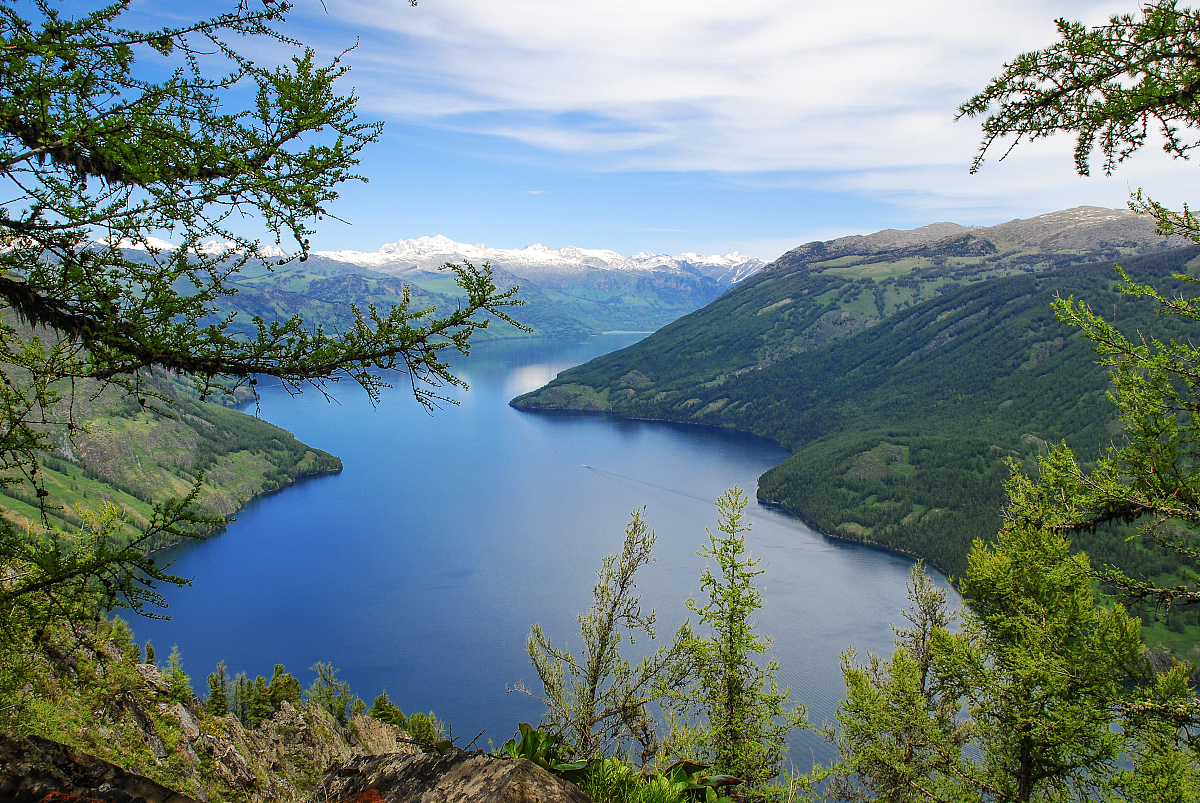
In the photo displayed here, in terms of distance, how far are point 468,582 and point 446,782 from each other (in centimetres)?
10123

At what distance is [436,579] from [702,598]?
43083 mm

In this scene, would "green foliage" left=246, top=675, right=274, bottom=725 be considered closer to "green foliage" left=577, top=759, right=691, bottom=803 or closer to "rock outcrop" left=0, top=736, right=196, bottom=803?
"rock outcrop" left=0, top=736, right=196, bottom=803

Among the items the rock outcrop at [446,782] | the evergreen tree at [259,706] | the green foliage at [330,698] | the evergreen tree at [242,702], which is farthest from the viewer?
the green foliage at [330,698]

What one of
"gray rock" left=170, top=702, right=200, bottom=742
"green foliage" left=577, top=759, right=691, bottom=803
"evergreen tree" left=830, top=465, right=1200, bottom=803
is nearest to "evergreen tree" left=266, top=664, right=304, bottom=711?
"gray rock" left=170, top=702, right=200, bottom=742

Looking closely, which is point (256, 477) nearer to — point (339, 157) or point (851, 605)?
point (851, 605)

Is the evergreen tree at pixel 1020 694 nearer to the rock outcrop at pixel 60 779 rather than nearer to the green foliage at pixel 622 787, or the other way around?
the green foliage at pixel 622 787

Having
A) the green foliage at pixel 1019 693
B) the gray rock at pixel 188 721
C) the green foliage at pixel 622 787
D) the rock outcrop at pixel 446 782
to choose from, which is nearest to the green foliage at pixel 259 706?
the gray rock at pixel 188 721

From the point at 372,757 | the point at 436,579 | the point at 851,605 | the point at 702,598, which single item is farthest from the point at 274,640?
the point at 372,757

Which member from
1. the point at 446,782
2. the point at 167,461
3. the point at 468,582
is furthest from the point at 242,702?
the point at 167,461

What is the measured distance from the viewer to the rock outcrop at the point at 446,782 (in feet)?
17.7

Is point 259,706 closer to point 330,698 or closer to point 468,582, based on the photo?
point 330,698

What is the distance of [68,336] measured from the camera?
5.75m

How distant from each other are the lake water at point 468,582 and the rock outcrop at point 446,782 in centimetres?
5242

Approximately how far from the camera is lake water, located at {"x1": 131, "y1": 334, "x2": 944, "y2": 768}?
3078 inches
